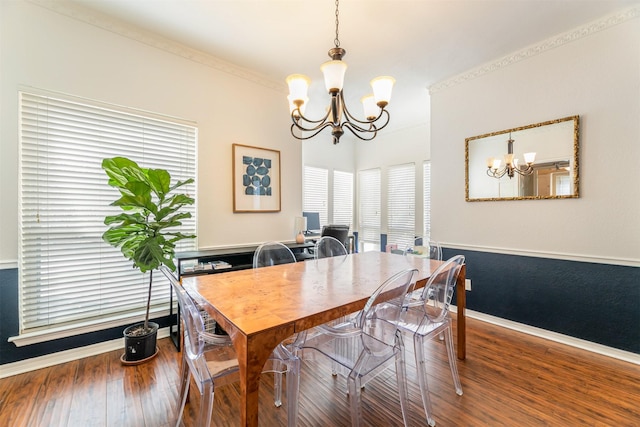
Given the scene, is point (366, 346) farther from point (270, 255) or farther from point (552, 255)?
point (552, 255)

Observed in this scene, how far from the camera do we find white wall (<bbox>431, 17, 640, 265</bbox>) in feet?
7.59

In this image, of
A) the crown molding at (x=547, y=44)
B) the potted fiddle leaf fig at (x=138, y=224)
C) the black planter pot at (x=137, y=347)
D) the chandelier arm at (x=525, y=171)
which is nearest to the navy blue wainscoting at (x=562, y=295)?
the chandelier arm at (x=525, y=171)

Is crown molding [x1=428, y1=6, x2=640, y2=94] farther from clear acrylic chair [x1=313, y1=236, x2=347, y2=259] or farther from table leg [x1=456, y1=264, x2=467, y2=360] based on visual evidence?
clear acrylic chair [x1=313, y1=236, x2=347, y2=259]

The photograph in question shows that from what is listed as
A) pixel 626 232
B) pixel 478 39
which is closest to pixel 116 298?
pixel 478 39

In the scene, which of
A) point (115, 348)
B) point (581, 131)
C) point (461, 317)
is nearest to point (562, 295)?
point (461, 317)

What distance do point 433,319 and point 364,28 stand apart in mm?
2535

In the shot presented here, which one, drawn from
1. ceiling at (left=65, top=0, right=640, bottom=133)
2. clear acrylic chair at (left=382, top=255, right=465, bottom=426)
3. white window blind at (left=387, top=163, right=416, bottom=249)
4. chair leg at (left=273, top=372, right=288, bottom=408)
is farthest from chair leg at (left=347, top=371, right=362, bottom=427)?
white window blind at (left=387, top=163, right=416, bottom=249)

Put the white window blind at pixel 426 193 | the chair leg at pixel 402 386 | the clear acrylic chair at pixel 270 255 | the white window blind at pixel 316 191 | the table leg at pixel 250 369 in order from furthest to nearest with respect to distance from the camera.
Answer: the white window blind at pixel 316 191 → the white window blind at pixel 426 193 → the clear acrylic chair at pixel 270 255 → the chair leg at pixel 402 386 → the table leg at pixel 250 369

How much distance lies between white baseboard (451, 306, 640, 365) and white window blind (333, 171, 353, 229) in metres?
3.25

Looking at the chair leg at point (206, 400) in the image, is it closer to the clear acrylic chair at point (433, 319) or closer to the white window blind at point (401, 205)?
the clear acrylic chair at point (433, 319)

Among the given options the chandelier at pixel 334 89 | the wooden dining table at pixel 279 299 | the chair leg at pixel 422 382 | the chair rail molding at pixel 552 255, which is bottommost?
the chair leg at pixel 422 382

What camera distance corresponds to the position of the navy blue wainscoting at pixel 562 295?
7.61ft

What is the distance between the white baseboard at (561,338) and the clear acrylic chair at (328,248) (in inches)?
70.0

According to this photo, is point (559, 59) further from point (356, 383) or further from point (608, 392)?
point (356, 383)
